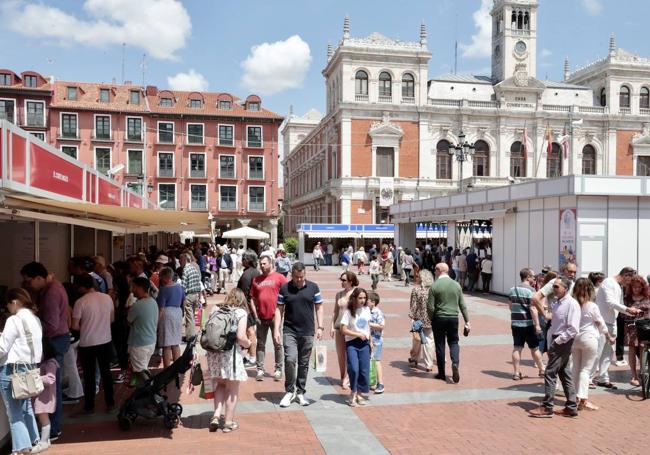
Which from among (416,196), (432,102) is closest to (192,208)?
(416,196)

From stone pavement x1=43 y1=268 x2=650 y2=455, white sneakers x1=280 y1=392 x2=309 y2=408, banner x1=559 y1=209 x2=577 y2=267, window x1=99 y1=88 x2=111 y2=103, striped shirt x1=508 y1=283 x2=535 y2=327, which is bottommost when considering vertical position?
stone pavement x1=43 y1=268 x2=650 y2=455

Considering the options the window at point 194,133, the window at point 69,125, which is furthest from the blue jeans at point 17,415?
the window at point 69,125

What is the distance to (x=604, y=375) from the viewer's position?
809cm

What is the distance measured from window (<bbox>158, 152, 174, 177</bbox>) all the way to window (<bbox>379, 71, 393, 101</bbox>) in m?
19.5

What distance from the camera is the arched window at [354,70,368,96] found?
4762 cm

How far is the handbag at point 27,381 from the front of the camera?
514 cm

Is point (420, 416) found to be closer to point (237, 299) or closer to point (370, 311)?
point (370, 311)

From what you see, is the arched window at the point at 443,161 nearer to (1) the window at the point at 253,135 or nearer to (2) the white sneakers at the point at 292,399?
(1) the window at the point at 253,135

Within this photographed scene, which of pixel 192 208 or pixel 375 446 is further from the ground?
pixel 192 208

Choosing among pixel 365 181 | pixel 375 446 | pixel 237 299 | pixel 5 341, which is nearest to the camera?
pixel 5 341

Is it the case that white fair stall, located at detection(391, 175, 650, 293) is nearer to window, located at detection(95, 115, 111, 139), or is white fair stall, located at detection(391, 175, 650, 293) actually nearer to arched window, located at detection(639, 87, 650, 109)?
window, located at detection(95, 115, 111, 139)

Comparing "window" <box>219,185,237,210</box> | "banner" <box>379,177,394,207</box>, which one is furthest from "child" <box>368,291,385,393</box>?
"window" <box>219,185,237,210</box>

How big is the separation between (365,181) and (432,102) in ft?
32.3

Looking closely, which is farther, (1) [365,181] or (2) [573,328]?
(1) [365,181]
